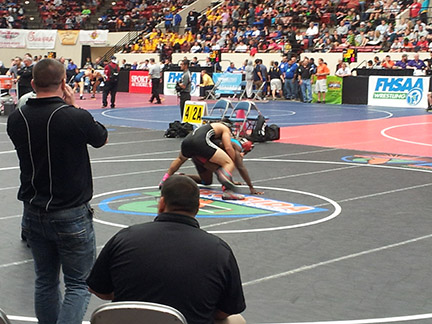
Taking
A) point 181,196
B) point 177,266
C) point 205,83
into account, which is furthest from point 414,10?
point 177,266

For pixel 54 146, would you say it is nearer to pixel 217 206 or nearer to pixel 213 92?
pixel 217 206

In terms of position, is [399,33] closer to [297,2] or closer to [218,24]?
[297,2]

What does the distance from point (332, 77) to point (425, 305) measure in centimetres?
2607

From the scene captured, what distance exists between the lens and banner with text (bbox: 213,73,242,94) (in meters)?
34.3

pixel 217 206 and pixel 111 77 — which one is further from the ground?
pixel 111 77

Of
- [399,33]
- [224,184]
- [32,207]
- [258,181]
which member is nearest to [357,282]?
[32,207]

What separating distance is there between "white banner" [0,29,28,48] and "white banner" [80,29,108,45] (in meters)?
3.60

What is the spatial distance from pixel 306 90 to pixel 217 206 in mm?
22997

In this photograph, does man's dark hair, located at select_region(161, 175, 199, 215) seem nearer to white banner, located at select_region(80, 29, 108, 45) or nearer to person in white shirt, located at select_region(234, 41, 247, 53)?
person in white shirt, located at select_region(234, 41, 247, 53)

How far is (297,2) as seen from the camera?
143 feet

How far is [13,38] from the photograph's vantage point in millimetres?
48906

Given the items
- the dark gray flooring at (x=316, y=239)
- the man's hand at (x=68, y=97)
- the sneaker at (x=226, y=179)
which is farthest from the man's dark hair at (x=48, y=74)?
the sneaker at (x=226, y=179)

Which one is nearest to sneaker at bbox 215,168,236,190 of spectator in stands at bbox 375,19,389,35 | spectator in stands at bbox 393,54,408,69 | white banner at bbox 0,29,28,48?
spectator in stands at bbox 393,54,408,69

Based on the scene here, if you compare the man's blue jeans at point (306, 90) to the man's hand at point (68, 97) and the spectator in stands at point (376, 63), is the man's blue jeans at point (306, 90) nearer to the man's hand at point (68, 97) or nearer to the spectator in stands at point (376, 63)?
the spectator in stands at point (376, 63)
